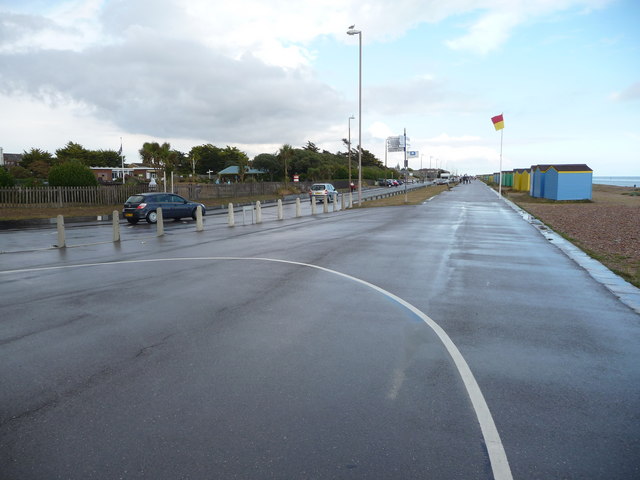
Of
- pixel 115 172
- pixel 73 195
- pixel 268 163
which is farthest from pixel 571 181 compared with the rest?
pixel 115 172

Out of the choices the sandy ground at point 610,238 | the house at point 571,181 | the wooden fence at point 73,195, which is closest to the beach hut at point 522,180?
the house at point 571,181

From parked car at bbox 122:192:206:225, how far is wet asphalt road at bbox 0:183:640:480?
14682 millimetres

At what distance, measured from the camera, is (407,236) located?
17.2 meters

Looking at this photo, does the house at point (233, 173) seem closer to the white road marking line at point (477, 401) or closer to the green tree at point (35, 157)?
the green tree at point (35, 157)

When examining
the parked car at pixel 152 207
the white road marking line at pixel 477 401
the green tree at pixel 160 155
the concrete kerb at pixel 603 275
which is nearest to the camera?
the white road marking line at pixel 477 401

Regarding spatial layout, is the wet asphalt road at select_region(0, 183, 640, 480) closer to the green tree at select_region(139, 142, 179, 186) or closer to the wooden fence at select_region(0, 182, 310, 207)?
the wooden fence at select_region(0, 182, 310, 207)

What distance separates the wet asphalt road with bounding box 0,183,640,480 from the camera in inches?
135

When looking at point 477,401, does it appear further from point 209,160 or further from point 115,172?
point 209,160

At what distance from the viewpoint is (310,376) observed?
15.8 feet

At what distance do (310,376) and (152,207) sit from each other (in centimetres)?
2174

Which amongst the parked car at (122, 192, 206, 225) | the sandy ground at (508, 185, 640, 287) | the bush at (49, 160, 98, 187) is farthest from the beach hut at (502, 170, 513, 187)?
the parked car at (122, 192, 206, 225)

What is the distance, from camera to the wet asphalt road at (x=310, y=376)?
3.43 meters

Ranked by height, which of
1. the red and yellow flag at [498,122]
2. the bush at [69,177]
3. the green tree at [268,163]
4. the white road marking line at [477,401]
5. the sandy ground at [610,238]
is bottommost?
the sandy ground at [610,238]

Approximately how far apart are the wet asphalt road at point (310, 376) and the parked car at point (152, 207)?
14.7 meters
